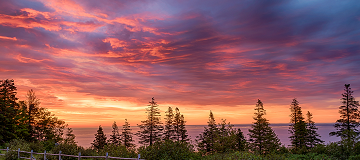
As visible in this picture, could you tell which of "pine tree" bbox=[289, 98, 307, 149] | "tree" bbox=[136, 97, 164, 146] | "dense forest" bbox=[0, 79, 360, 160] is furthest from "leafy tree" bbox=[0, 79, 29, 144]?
"pine tree" bbox=[289, 98, 307, 149]

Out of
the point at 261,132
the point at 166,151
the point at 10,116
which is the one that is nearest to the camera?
the point at 166,151

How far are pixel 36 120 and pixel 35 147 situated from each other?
27.8m

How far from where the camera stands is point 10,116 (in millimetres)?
47000

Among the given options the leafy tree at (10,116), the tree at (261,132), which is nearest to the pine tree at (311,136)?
the tree at (261,132)

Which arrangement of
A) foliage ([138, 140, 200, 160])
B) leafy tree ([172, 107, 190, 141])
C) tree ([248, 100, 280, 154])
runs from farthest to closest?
leafy tree ([172, 107, 190, 141]) < tree ([248, 100, 280, 154]) < foliage ([138, 140, 200, 160])

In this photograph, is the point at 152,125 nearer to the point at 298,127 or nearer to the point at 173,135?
the point at 173,135

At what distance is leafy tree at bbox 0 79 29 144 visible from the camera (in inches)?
1778

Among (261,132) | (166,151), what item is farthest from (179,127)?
(166,151)

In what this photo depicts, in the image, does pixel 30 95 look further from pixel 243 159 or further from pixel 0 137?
pixel 243 159

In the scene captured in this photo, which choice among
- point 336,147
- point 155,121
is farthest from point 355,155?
point 155,121

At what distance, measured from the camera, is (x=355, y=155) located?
2556 centimetres

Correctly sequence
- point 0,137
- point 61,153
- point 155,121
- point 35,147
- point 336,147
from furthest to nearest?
1. point 155,121
2. point 0,137
3. point 35,147
4. point 336,147
5. point 61,153

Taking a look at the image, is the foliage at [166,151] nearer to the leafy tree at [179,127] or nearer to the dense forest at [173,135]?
the dense forest at [173,135]

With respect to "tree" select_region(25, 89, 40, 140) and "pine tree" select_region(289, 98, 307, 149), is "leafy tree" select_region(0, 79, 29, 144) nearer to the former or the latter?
"tree" select_region(25, 89, 40, 140)
